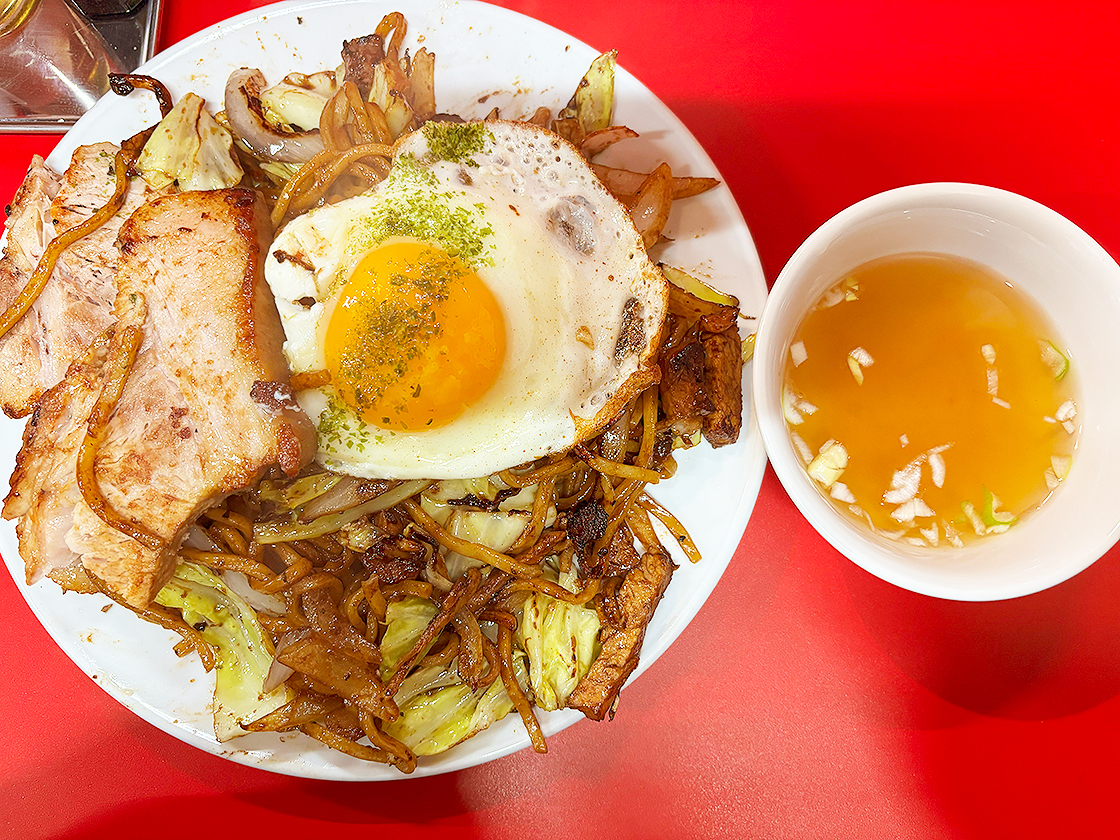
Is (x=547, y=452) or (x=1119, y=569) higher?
(x=547, y=452)

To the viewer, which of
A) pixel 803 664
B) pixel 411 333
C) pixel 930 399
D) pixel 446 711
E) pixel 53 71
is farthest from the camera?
pixel 53 71

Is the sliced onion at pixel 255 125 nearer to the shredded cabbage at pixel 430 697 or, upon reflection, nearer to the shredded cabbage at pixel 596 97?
the shredded cabbage at pixel 596 97

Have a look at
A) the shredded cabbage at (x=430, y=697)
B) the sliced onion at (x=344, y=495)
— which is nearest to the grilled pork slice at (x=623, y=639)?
the shredded cabbage at (x=430, y=697)

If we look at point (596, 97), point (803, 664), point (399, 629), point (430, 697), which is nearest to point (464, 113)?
point (596, 97)

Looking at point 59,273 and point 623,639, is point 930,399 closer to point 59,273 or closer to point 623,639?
point 623,639

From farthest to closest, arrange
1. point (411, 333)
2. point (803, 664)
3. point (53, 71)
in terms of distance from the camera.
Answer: point (53, 71)
point (803, 664)
point (411, 333)

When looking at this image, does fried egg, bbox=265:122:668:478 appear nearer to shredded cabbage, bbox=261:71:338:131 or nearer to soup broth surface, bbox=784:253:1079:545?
shredded cabbage, bbox=261:71:338:131

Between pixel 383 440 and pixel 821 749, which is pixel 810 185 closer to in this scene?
pixel 383 440

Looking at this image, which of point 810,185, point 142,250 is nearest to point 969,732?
point 810,185
